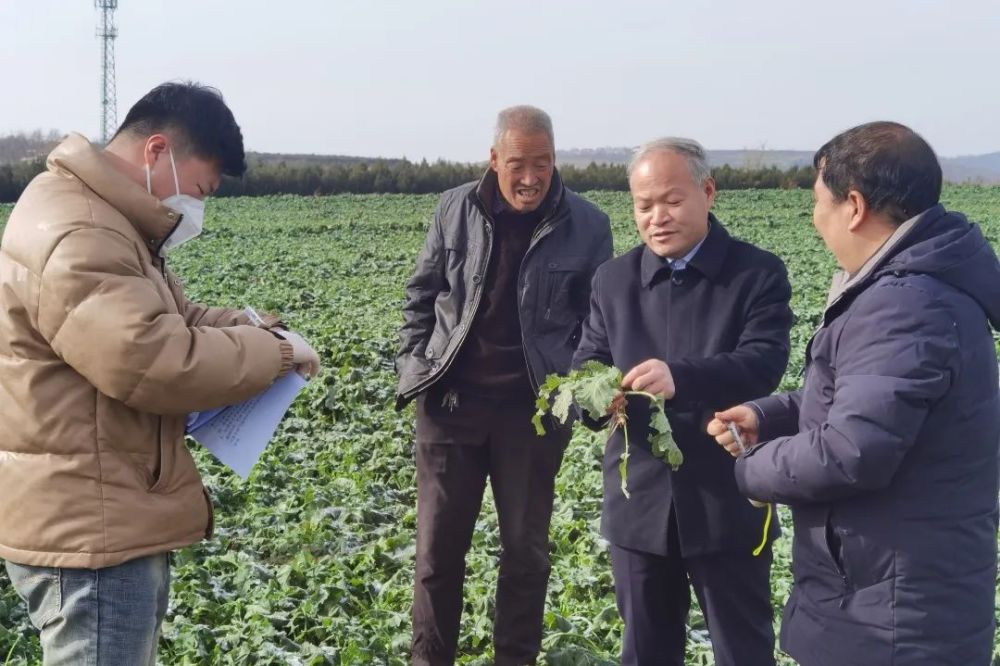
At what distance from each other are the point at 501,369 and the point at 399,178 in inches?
1838

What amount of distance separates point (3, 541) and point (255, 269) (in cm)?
1787

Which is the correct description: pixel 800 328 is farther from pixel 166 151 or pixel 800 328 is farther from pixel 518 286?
pixel 166 151

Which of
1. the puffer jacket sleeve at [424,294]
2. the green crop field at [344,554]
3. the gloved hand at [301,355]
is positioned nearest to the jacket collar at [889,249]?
the gloved hand at [301,355]

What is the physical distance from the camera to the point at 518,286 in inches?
155

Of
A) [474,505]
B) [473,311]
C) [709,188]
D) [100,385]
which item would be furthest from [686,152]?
[100,385]

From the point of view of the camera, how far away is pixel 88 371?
239 cm

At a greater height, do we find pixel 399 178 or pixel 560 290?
pixel 399 178

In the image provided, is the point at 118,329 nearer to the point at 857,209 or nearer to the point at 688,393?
the point at 688,393

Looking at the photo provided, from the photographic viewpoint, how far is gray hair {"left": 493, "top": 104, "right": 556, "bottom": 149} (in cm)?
384

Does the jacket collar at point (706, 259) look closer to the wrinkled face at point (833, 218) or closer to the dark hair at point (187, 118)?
the wrinkled face at point (833, 218)

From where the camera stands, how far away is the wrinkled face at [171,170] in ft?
8.61

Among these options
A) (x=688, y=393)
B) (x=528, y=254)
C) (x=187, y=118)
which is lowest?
(x=688, y=393)

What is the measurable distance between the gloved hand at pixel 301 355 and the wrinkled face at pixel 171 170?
0.49 metres

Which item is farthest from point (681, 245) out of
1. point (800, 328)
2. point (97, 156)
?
point (800, 328)
